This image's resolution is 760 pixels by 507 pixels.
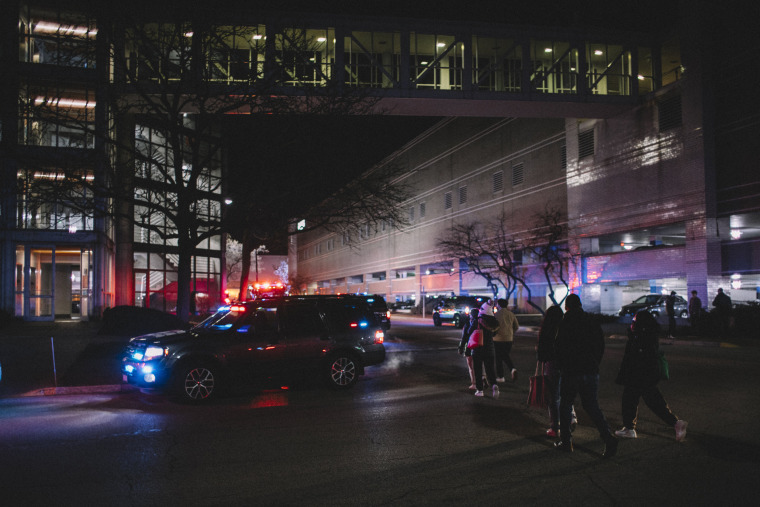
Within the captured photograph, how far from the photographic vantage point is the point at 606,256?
34.4 metres

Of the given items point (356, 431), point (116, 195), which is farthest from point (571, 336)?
point (116, 195)

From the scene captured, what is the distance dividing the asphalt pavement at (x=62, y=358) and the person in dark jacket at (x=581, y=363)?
9.17 meters

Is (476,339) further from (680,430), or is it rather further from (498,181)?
(498,181)

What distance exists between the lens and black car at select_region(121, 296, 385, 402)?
10.2 metres

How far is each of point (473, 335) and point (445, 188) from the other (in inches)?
1893

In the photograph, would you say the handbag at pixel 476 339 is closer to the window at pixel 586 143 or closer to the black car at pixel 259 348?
the black car at pixel 259 348

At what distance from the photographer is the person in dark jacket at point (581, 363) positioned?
6.37 m

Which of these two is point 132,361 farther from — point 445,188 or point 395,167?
point 445,188

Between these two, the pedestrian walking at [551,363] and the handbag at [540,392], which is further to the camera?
the handbag at [540,392]

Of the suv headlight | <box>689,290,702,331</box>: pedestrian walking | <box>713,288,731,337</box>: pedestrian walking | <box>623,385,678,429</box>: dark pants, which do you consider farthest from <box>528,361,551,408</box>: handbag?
<box>689,290,702,331</box>: pedestrian walking

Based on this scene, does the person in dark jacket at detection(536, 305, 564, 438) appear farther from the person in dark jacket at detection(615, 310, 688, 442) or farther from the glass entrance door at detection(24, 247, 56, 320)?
the glass entrance door at detection(24, 247, 56, 320)

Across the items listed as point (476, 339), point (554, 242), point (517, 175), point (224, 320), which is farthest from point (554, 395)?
point (517, 175)

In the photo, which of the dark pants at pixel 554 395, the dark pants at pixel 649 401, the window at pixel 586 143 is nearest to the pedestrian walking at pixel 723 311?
the window at pixel 586 143

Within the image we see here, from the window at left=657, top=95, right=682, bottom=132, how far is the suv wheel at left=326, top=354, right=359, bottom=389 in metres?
25.0
